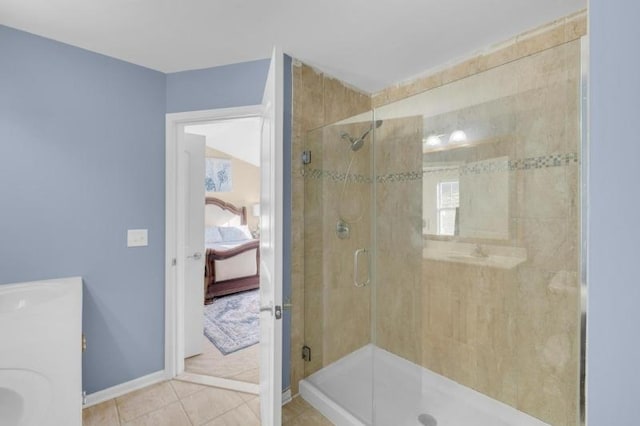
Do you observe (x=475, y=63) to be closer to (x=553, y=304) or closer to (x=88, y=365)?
(x=553, y=304)

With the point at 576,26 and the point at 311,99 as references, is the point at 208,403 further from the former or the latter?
the point at 576,26

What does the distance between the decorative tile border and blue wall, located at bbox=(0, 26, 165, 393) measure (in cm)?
131

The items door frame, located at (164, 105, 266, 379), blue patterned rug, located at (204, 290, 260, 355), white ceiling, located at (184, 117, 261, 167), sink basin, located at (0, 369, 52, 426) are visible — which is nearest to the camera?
sink basin, located at (0, 369, 52, 426)

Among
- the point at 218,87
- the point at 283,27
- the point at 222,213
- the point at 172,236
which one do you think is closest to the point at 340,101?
the point at 283,27

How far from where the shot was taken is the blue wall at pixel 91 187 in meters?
1.72

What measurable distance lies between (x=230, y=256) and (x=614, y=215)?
A: 13.5 ft

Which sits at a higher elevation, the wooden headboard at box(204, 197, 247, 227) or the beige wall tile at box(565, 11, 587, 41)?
the beige wall tile at box(565, 11, 587, 41)

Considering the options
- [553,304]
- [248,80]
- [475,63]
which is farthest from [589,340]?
A: [248,80]

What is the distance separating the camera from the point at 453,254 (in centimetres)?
198

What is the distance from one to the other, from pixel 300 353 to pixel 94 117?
7.25 feet

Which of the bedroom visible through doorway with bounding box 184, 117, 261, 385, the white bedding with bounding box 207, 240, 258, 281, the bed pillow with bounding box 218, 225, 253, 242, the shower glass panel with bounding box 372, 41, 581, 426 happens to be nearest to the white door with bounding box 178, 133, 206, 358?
the bedroom visible through doorway with bounding box 184, 117, 261, 385

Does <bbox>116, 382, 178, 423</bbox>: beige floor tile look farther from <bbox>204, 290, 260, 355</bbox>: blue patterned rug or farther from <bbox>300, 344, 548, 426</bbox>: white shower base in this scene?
<bbox>300, 344, 548, 426</bbox>: white shower base

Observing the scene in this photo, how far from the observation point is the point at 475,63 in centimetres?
202

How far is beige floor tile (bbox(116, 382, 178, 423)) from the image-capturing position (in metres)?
1.87
